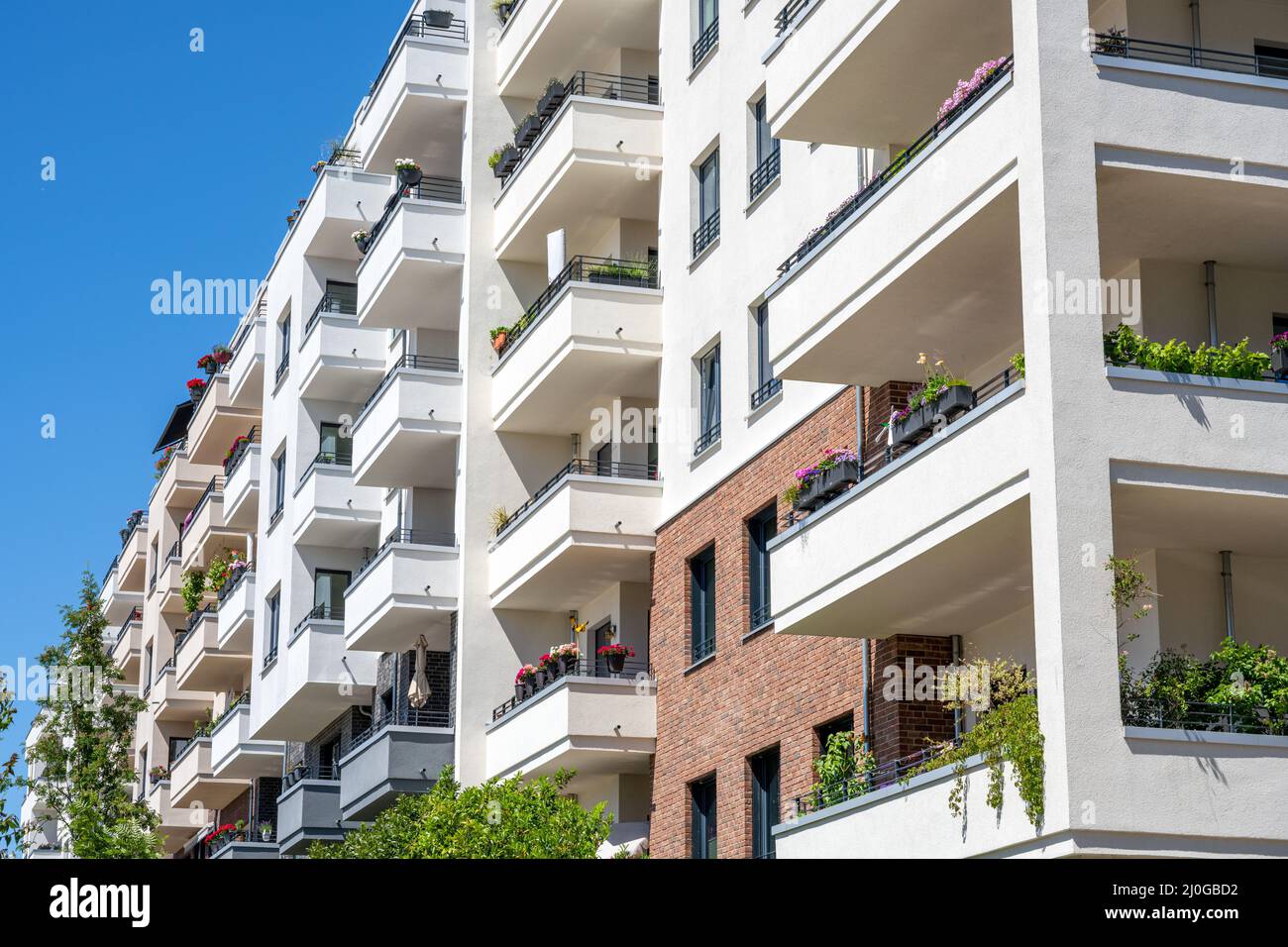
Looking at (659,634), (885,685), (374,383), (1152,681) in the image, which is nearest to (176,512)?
(374,383)

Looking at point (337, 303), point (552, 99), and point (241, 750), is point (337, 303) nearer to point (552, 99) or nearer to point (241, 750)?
point (241, 750)

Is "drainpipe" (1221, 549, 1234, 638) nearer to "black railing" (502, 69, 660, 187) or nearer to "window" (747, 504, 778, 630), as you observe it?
"window" (747, 504, 778, 630)

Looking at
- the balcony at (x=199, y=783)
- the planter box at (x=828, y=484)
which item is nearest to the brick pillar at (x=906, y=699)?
the planter box at (x=828, y=484)

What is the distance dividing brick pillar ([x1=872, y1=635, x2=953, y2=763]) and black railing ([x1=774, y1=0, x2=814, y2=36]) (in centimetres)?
792

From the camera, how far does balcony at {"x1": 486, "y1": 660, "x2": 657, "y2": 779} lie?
30.0 meters

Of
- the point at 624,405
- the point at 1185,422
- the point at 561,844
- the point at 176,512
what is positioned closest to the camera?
the point at 1185,422

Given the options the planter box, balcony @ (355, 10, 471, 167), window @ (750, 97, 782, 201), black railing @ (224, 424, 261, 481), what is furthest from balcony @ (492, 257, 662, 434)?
black railing @ (224, 424, 261, 481)

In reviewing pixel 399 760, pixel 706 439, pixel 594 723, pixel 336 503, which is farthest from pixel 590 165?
pixel 336 503

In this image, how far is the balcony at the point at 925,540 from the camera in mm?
18703

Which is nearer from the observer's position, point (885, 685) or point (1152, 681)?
point (1152, 681)

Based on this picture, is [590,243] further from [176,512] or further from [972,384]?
[176,512]

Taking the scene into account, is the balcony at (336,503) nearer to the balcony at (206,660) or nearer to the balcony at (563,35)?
the balcony at (563,35)

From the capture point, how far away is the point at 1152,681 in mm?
18188

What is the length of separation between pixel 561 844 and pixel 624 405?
8.99 meters
